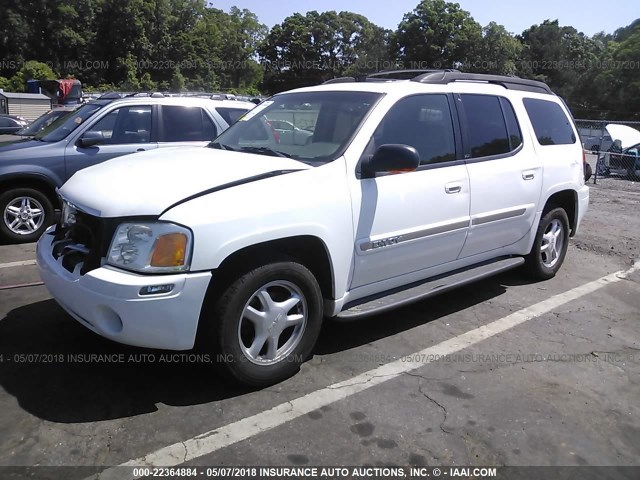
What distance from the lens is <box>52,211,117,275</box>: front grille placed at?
305 centimetres

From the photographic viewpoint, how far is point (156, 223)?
295cm

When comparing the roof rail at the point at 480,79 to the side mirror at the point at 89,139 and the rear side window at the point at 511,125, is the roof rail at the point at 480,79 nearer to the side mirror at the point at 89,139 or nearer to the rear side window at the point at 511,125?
the rear side window at the point at 511,125

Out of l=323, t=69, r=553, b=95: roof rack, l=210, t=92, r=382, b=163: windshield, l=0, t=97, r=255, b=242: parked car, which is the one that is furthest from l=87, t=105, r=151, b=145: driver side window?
l=323, t=69, r=553, b=95: roof rack

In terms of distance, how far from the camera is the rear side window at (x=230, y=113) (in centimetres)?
771

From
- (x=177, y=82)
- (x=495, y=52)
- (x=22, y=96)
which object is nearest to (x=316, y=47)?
(x=177, y=82)

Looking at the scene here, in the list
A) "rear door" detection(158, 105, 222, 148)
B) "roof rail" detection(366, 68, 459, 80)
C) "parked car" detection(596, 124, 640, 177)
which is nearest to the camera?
"roof rail" detection(366, 68, 459, 80)

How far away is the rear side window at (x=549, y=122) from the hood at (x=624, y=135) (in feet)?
38.2

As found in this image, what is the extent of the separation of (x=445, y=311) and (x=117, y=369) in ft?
9.27

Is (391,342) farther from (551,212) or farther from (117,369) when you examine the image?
(551,212)

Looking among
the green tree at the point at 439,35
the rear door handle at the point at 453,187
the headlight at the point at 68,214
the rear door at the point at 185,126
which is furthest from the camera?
the green tree at the point at 439,35

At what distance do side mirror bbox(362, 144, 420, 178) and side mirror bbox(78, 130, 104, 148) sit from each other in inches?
185

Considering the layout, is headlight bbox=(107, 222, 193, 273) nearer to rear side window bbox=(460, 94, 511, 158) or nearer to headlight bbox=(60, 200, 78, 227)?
headlight bbox=(60, 200, 78, 227)

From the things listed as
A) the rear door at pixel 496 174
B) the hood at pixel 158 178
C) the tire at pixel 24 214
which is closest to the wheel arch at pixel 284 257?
the hood at pixel 158 178

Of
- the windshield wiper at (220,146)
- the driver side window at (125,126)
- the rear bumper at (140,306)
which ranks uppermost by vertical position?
the windshield wiper at (220,146)
